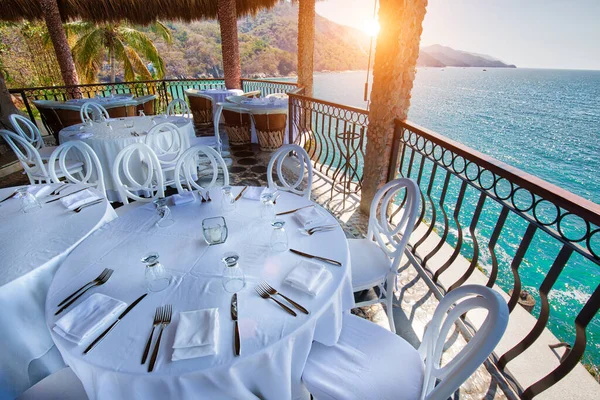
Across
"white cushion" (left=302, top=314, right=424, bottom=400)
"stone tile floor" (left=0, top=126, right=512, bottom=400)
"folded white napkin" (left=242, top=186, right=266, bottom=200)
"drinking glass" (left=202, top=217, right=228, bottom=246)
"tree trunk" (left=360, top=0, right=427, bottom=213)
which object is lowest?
"stone tile floor" (left=0, top=126, right=512, bottom=400)

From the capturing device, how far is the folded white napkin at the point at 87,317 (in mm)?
957

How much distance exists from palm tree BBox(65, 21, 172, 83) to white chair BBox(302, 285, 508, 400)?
13.9 m

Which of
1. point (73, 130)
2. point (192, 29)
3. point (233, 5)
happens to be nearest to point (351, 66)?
point (192, 29)

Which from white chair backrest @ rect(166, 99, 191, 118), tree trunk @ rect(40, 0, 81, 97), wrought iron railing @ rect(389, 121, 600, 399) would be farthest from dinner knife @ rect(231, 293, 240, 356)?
tree trunk @ rect(40, 0, 81, 97)

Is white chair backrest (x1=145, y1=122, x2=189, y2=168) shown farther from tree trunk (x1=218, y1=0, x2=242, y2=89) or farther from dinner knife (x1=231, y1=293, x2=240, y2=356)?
tree trunk (x1=218, y1=0, x2=242, y2=89)

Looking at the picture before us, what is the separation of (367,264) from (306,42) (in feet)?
20.1

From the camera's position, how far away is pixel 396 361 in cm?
116

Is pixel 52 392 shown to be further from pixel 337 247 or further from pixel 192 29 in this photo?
pixel 192 29

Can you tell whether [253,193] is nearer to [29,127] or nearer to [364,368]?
[364,368]

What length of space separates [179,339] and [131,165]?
3022 millimetres

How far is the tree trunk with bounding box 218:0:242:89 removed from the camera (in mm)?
7098

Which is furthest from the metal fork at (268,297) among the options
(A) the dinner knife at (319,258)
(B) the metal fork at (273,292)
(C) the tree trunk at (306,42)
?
(C) the tree trunk at (306,42)

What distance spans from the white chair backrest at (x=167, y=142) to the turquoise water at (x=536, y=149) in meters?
5.79

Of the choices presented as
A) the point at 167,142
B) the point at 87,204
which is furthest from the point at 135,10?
the point at 87,204
